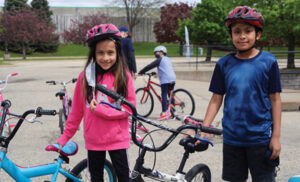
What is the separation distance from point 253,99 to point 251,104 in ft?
0.13

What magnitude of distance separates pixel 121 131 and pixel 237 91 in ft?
3.01

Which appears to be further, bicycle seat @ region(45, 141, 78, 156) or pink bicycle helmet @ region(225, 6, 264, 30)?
bicycle seat @ region(45, 141, 78, 156)

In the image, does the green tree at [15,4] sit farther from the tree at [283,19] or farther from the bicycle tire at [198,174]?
the bicycle tire at [198,174]

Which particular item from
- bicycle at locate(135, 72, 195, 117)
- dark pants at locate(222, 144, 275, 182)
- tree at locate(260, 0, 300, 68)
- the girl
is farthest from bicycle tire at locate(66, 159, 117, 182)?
tree at locate(260, 0, 300, 68)

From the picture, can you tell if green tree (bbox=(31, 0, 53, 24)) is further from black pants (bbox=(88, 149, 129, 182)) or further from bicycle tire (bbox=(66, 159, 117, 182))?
black pants (bbox=(88, 149, 129, 182))

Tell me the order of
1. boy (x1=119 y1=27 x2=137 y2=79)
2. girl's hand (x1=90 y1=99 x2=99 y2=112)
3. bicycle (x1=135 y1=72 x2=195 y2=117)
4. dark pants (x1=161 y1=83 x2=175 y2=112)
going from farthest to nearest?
bicycle (x1=135 y1=72 x2=195 y2=117)
dark pants (x1=161 y1=83 x2=175 y2=112)
boy (x1=119 y1=27 x2=137 y2=79)
girl's hand (x1=90 y1=99 x2=99 y2=112)

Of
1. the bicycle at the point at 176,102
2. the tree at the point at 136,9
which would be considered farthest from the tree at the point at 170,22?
the bicycle at the point at 176,102

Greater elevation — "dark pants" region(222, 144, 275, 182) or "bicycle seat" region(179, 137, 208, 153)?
"bicycle seat" region(179, 137, 208, 153)

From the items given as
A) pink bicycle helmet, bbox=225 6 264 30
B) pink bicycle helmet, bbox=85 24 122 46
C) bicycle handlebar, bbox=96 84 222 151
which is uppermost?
pink bicycle helmet, bbox=225 6 264 30

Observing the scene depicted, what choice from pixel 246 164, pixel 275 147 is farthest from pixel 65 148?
pixel 275 147

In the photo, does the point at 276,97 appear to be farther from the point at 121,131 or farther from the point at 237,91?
the point at 121,131

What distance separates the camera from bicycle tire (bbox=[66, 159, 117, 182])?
2.94 m

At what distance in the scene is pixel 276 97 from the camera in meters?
2.51

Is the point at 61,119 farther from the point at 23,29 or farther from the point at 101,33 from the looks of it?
the point at 23,29
